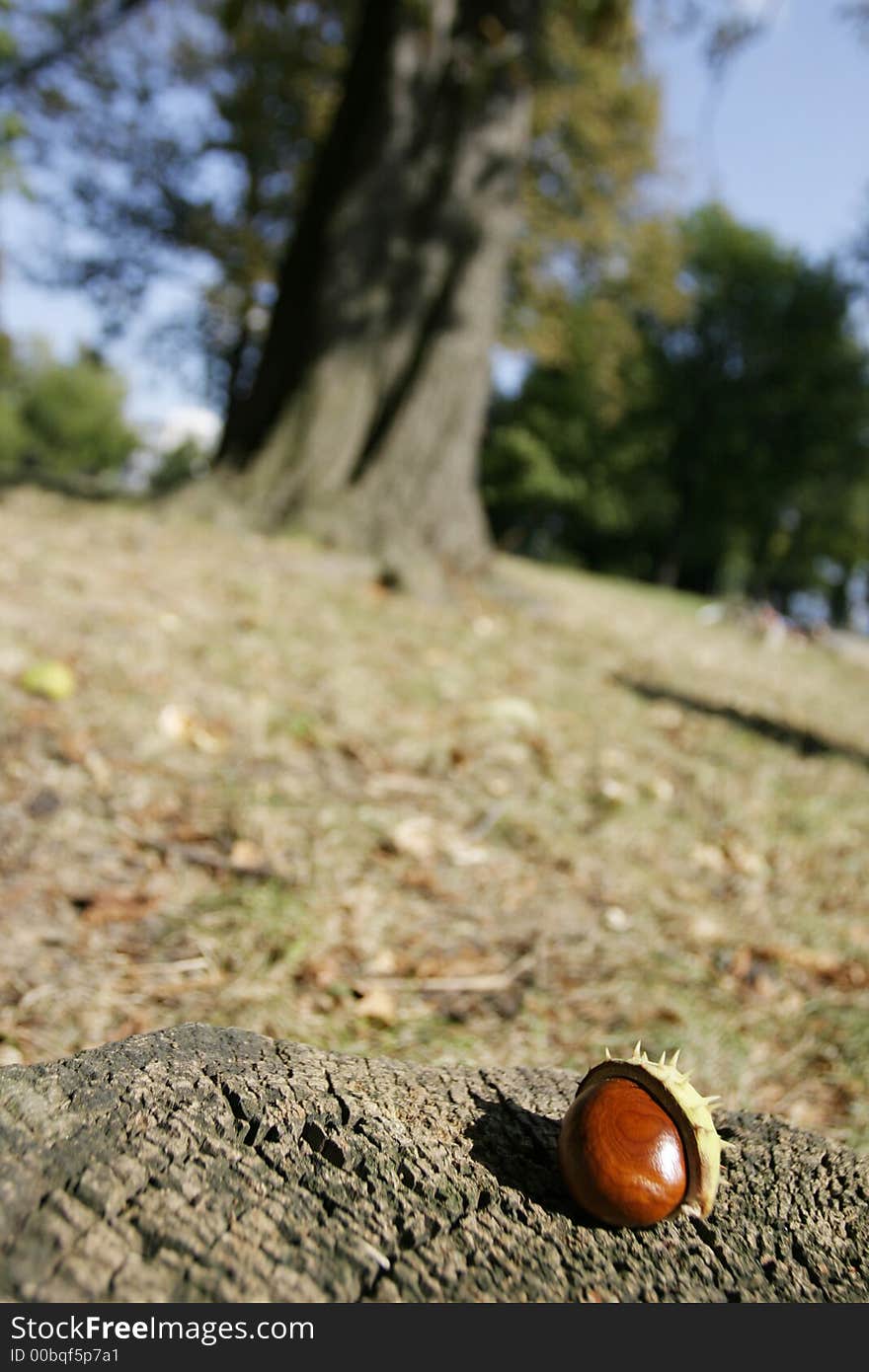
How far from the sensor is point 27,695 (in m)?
3.34

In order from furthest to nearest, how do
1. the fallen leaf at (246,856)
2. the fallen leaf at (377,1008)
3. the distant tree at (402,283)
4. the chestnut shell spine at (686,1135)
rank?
the distant tree at (402,283) → the fallen leaf at (246,856) → the fallen leaf at (377,1008) → the chestnut shell spine at (686,1135)

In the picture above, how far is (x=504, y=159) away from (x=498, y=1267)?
24.4ft

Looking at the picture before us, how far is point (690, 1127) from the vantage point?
3.80 ft

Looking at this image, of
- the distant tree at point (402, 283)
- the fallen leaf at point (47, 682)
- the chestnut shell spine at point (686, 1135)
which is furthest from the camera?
the distant tree at point (402, 283)

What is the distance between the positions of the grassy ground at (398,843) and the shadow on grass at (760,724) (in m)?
0.03

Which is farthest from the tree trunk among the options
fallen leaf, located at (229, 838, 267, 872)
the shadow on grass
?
fallen leaf, located at (229, 838, 267, 872)

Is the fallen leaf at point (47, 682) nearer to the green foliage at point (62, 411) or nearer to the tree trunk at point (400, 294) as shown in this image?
the tree trunk at point (400, 294)

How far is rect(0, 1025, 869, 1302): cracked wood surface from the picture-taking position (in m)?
0.93

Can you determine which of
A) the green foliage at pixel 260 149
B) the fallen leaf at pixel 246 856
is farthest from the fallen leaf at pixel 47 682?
the green foliage at pixel 260 149

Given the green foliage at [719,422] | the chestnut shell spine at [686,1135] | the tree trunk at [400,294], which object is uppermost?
the green foliage at [719,422]

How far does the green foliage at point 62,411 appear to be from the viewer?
65.1m

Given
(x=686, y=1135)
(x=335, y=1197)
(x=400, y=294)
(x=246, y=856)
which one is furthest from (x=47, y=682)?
(x=400, y=294)

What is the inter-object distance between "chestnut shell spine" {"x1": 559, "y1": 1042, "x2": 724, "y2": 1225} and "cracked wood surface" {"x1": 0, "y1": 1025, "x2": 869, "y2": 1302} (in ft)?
0.15
